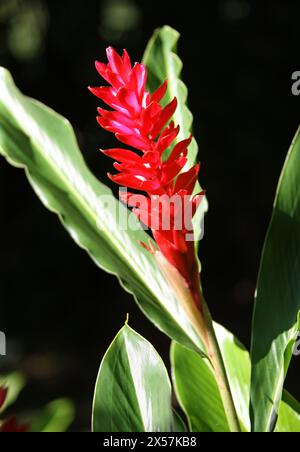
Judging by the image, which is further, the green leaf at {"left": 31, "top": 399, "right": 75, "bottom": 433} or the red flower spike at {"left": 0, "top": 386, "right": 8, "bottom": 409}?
the green leaf at {"left": 31, "top": 399, "right": 75, "bottom": 433}

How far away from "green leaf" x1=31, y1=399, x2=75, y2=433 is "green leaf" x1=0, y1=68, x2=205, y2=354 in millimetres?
176

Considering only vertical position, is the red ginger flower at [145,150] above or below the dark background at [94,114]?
above

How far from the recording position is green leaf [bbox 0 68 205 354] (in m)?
0.82

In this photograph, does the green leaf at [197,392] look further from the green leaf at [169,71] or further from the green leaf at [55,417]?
the green leaf at [169,71]

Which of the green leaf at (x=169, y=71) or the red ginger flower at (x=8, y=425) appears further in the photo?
the green leaf at (x=169, y=71)

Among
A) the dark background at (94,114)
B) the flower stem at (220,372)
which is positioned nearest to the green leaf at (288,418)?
the flower stem at (220,372)

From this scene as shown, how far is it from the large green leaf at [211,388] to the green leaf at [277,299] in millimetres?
81

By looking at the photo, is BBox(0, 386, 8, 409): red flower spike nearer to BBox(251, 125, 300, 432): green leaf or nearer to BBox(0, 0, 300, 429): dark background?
BBox(251, 125, 300, 432): green leaf

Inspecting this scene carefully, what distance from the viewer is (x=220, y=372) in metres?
0.73

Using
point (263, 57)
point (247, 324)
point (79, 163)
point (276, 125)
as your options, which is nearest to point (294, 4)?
point (263, 57)

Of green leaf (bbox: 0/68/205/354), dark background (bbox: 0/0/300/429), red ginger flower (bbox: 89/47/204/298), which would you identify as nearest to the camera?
red ginger flower (bbox: 89/47/204/298)

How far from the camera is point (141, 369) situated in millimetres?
750

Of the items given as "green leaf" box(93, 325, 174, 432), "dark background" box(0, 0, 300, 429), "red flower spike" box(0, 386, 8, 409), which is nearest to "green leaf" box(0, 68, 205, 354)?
"green leaf" box(93, 325, 174, 432)

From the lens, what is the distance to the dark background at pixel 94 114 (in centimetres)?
373
